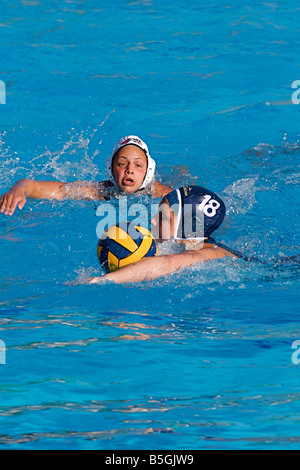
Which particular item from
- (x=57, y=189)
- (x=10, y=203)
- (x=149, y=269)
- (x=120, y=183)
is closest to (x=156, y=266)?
(x=149, y=269)

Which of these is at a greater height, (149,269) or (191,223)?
(191,223)

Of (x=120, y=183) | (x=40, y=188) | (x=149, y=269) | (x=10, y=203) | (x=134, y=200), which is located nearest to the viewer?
(x=149, y=269)

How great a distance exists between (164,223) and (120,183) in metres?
1.61

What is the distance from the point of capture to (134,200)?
25.2ft

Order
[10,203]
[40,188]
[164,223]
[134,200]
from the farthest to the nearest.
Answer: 1. [134,200]
2. [40,188]
3. [10,203]
4. [164,223]

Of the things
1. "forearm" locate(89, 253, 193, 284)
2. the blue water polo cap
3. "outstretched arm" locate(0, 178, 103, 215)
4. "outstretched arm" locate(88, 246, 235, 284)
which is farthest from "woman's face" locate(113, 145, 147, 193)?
"forearm" locate(89, 253, 193, 284)

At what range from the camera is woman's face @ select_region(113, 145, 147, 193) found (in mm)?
7340

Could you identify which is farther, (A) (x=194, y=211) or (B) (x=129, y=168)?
(B) (x=129, y=168)

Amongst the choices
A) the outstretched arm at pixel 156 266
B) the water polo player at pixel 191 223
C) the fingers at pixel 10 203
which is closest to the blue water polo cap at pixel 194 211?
the water polo player at pixel 191 223

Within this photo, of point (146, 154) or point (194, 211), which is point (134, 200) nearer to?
point (146, 154)

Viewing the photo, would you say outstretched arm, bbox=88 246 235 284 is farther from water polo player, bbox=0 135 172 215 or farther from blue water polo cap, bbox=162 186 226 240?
water polo player, bbox=0 135 172 215

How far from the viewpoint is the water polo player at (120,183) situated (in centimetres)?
734

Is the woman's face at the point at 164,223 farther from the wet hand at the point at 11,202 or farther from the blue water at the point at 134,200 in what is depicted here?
the wet hand at the point at 11,202

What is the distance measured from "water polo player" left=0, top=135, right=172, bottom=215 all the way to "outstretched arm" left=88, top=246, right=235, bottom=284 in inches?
74.4
